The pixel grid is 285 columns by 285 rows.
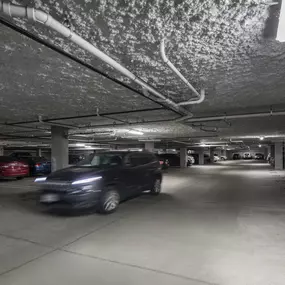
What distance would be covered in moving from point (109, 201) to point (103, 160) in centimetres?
136

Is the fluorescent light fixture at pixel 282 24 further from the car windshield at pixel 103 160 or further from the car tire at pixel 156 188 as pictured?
the car tire at pixel 156 188

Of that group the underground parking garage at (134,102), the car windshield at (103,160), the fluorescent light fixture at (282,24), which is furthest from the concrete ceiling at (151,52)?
the car windshield at (103,160)

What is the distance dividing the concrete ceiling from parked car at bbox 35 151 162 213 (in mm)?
1691

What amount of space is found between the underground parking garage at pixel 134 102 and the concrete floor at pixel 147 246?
0.07ft

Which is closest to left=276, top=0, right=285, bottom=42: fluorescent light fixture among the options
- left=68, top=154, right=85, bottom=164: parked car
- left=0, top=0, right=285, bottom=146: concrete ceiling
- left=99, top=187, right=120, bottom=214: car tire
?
left=0, top=0, right=285, bottom=146: concrete ceiling

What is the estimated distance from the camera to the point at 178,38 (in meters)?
2.60

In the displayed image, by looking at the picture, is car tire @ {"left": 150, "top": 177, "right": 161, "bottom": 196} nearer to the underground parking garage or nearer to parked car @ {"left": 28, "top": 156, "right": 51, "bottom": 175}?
the underground parking garage

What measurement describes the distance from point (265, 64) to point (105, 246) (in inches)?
138

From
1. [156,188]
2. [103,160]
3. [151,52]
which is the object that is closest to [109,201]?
[103,160]

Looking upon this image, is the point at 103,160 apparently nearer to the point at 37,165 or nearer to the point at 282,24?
the point at 282,24

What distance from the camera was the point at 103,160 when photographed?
6.43m

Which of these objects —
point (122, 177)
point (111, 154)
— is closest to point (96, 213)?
point (122, 177)

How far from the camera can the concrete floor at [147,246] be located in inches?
105

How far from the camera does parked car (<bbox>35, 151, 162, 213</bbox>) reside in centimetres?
503
